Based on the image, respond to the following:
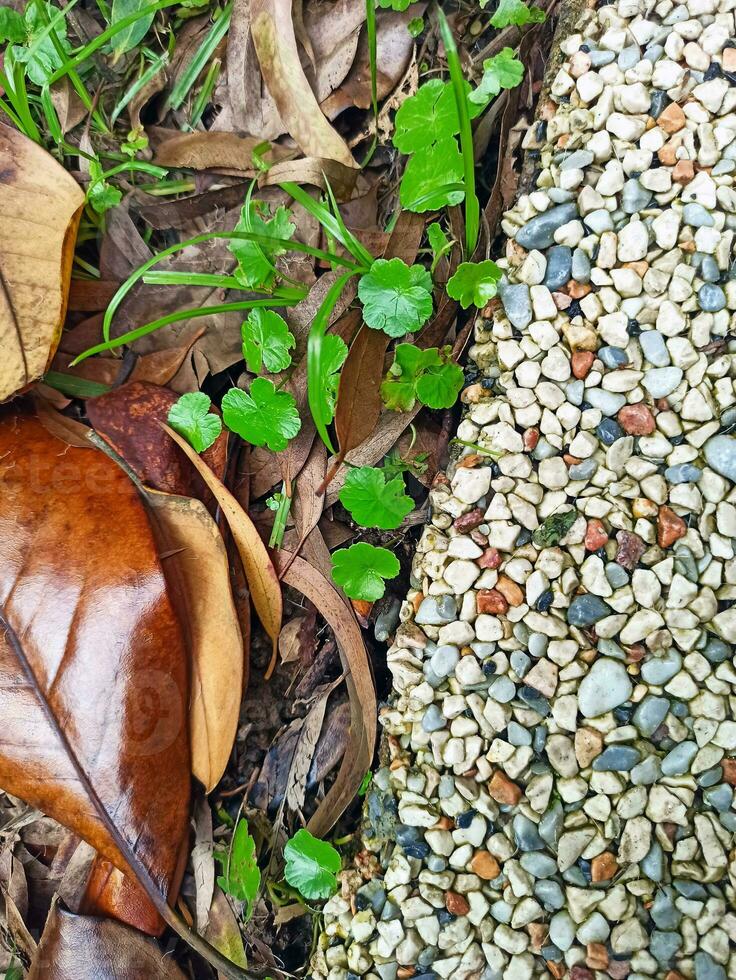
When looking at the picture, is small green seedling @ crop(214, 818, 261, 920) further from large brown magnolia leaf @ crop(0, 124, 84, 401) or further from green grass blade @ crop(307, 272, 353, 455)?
large brown magnolia leaf @ crop(0, 124, 84, 401)

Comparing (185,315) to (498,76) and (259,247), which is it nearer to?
(259,247)

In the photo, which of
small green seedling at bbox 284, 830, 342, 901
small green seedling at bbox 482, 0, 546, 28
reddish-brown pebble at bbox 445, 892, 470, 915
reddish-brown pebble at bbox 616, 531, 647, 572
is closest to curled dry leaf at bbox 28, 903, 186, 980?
small green seedling at bbox 284, 830, 342, 901

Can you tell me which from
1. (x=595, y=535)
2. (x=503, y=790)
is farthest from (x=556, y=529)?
(x=503, y=790)

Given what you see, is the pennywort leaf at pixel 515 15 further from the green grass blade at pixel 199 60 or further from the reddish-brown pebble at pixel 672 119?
the green grass blade at pixel 199 60

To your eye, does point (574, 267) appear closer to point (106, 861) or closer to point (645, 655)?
point (645, 655)

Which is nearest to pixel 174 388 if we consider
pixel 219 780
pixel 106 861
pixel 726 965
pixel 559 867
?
pixel 219 780
